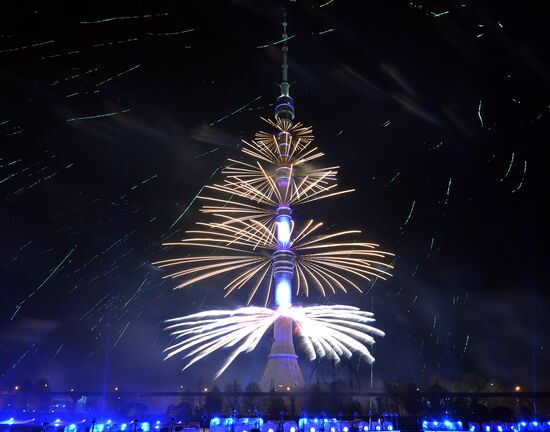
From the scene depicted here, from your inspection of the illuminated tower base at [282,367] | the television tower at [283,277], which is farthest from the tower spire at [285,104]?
the illuminated tower base at [282,367]

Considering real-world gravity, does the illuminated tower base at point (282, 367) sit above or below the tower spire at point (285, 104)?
below

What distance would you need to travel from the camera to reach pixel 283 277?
73938 mm

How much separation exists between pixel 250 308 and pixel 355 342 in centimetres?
1222

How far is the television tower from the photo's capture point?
2894 inches

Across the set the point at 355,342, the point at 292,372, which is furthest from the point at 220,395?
the point at 355,342

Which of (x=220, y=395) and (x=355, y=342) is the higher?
(x=355, y=342)

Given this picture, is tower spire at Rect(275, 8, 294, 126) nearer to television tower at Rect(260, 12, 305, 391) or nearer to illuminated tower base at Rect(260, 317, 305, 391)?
television tower at Rect(260, 12, 305, 391)

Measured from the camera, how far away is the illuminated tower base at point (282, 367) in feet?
271

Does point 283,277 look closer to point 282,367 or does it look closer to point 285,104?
point 282,367

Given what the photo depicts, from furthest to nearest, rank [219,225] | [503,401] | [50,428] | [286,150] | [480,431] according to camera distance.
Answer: [503,401], [286,150], [480,431], [50,428], [219,225]

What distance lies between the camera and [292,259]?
7638 centimetres

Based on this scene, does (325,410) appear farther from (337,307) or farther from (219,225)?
(219,225)

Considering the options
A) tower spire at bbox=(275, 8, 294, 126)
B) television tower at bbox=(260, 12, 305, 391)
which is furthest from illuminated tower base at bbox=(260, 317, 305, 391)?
tower spire at bbox=(275, 8, 294, 126)

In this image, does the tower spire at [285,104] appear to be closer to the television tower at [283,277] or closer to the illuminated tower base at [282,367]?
the television tower at [283,277]
